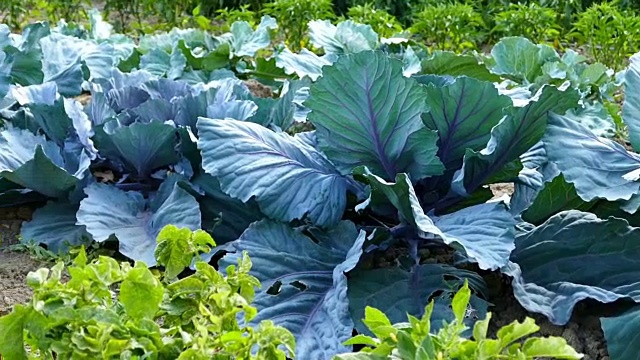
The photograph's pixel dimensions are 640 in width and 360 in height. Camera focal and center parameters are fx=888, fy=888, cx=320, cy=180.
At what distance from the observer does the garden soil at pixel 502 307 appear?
2250 mm

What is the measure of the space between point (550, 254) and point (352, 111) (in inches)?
25.8

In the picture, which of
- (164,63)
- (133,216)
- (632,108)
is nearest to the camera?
(632,108)

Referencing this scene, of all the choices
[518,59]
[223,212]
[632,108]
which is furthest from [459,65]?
[223,212]

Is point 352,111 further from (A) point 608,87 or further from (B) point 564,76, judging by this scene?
(A) point 608,87

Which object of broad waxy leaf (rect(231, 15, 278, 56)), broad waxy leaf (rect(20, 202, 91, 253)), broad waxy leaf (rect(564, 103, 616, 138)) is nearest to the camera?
broad waxy leaf (rect(20, 202, 91, 253))

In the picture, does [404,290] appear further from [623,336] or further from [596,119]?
[596,119]

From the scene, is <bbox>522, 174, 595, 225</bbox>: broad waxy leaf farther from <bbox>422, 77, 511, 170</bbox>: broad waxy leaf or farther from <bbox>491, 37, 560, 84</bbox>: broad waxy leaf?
<bbox>491, 37, 560, 84</bbox>: broad waxy leaf

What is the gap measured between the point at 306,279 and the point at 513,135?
2.23ft

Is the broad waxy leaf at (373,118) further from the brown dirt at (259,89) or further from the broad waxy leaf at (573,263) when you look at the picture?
the brown dirt at (259,89)

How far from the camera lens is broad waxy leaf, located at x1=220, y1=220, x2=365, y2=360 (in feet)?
7.11

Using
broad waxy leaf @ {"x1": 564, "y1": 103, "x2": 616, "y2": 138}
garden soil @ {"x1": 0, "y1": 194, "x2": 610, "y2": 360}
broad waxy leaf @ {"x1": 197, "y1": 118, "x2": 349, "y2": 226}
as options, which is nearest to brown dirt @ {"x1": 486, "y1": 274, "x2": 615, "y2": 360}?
garden soil @ {"x1": 0, "y1": 194, "x2": 610, "y2": 360}

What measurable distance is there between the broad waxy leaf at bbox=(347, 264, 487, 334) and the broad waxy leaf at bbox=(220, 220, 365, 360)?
0.22ft

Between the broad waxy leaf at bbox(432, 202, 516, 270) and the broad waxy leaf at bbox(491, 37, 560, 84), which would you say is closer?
the broad waxy leaf at bbox(432, 202, 516, 270)

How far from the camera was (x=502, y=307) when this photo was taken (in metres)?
2.43
